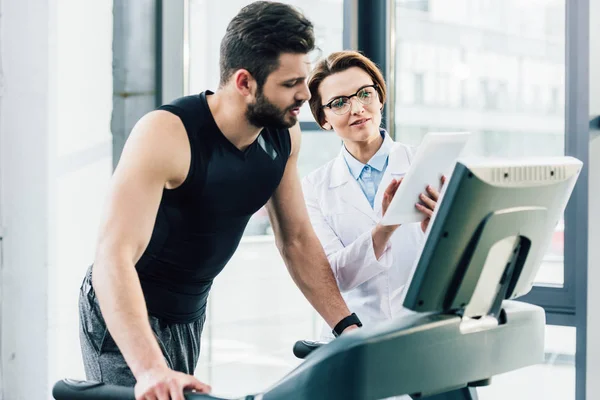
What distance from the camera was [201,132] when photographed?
166 cm

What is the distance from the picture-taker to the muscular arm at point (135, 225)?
1357 mm

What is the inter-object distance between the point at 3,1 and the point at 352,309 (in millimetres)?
1902

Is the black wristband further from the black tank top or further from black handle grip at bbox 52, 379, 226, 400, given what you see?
black handle grip at bbox 52, 379, 226, 400

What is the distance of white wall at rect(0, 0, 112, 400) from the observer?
2.95m

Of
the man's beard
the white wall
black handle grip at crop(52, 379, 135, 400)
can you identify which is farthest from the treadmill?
the white wall

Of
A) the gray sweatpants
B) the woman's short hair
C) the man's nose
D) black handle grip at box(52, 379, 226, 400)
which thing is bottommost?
the gray sweatpants

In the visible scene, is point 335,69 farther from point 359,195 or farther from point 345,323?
point 345,323

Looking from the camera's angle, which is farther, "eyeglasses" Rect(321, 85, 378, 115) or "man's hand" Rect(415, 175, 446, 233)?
"eyeglasses" Rect(321, 85, 378, 115)

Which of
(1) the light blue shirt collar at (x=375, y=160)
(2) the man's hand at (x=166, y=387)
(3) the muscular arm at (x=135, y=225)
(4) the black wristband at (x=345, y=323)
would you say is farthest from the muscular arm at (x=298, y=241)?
(2) the man's hand at (x=166, y=387)

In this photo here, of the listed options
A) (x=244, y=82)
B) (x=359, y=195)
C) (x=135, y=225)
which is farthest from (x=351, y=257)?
(x=135, y=225)

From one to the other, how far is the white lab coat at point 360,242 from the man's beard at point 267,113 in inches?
16.9

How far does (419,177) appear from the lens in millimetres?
1424

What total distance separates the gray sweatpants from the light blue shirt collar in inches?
23.4

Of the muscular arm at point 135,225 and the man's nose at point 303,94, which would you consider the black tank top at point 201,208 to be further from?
the man's nose at point 303,94
